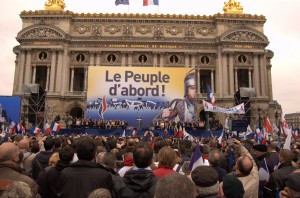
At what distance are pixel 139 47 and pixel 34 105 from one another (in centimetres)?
1895

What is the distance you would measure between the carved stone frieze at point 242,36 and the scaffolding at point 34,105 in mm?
29244

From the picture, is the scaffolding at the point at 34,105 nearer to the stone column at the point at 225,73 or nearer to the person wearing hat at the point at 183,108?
the person wearing hat at the point at 183,108

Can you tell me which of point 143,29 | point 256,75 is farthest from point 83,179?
point 256,75

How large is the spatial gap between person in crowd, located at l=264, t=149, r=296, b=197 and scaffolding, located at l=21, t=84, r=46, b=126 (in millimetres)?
37420

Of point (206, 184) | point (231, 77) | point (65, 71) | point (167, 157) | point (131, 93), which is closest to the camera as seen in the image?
point (206, 184)

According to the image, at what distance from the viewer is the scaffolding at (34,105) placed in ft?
134

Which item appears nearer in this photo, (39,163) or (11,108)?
(39,163)

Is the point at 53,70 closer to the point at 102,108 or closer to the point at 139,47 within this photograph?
the point at 139,47

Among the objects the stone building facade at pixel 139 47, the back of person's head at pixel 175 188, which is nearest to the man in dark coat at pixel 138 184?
the back of person's head at pixel 175 188

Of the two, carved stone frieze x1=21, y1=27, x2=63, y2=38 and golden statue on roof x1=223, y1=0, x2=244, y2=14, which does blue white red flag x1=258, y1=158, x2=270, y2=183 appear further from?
golden statue on roof x1=223, y1=0, x2=244, y2=14

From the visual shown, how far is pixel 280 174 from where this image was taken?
19.6 ft

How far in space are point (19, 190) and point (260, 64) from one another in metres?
51.4

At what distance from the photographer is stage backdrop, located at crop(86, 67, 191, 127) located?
38.1 metres

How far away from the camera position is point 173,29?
51.4m
